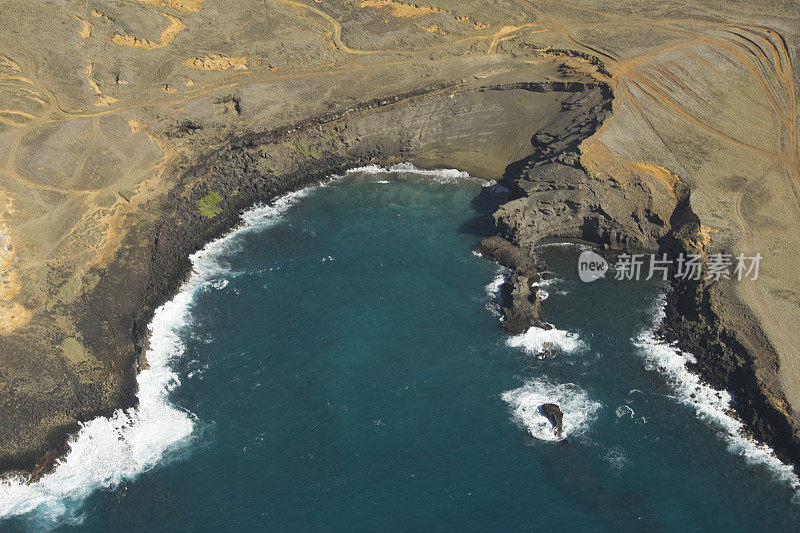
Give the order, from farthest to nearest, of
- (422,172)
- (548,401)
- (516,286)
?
1. (422,172)
2. (516,286)
3. (548,401)

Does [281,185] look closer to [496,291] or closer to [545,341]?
[496,291]

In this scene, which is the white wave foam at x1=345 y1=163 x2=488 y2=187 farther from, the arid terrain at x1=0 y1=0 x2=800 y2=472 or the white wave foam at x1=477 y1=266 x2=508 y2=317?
the white wave foam at x1=477 y1=266 x2=508 y2=317

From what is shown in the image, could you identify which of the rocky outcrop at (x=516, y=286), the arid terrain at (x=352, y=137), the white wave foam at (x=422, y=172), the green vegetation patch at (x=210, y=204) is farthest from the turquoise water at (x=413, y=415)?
the white wave foam at (x=422, y=172)

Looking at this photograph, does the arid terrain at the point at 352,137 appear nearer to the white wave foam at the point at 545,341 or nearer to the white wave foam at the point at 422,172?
the white wave foam at the point at 422,172

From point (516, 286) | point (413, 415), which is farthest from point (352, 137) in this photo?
point (413, 415)

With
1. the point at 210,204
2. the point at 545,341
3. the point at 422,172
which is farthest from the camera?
the point at 422,172
